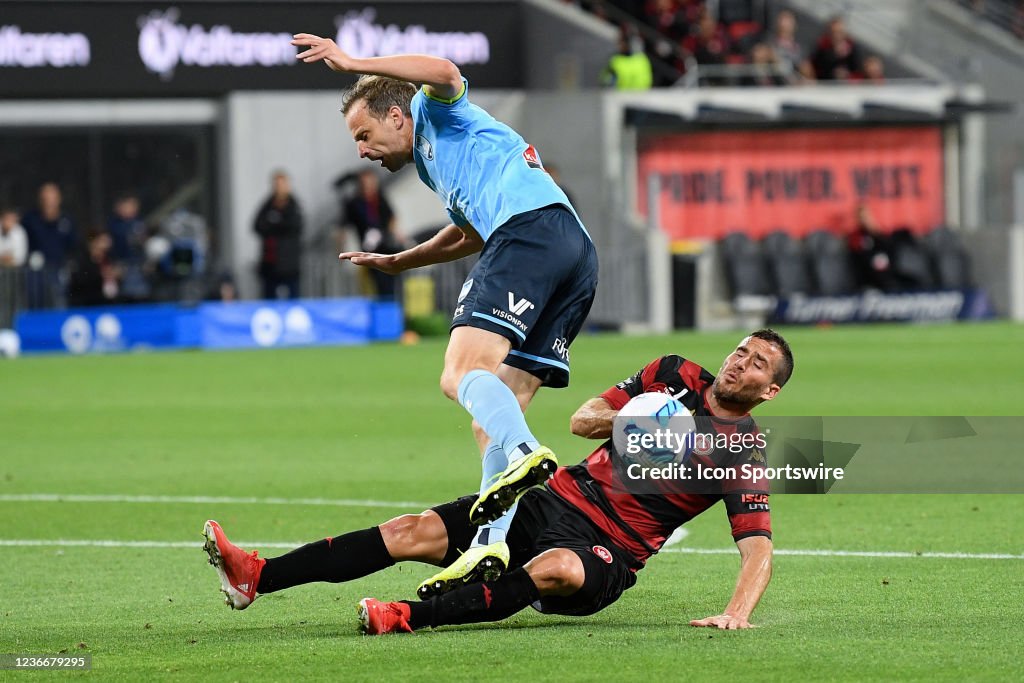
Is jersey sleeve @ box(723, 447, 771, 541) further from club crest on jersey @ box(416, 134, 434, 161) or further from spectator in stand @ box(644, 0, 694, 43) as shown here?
spectator in stand @ box(644, 0, 694, 43)

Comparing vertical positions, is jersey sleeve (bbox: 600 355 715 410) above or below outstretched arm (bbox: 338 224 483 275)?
below

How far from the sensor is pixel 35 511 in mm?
9875

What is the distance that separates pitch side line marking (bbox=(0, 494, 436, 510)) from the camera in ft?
32.3

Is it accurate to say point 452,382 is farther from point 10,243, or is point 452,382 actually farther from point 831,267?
point 831,267

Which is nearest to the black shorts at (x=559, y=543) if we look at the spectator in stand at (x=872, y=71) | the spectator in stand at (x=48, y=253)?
the spectator in stand at (x=48, y=253)

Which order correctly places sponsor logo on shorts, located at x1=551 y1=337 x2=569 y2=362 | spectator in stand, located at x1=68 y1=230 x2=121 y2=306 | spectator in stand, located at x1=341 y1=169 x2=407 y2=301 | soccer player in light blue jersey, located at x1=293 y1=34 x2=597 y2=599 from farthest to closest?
spectator in stand, located at x1=341 y1=169 x2=407 y2=301
spectator in stand, located at x1=68 y1=230 x2=121 y2=306
sponsor logo on shorts, located at x1=551 y1=337 x2=569 y2=362
soccer player in light blue jersey, located at x1=293 y1=34 x2=597 y2=599

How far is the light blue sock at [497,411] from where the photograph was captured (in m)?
5.74

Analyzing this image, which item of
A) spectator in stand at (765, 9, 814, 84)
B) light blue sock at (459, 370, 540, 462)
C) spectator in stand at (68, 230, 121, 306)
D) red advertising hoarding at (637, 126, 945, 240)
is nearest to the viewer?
light blue sock at (459, 370, 540, 462)

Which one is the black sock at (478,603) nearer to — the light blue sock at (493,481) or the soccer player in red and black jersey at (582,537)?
the soccer player in red and black jersey at (582,537)

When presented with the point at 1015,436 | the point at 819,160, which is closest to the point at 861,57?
the point at 819,160

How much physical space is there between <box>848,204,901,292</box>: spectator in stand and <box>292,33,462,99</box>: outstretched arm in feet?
74.0

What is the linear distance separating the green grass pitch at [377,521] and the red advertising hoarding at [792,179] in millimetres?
11140

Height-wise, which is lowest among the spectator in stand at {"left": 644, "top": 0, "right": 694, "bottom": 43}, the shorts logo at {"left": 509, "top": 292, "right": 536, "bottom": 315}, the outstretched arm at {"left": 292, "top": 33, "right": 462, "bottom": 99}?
the shorts logo at {"left": 509, "top": 292, "right": 536, "bottom": 315}

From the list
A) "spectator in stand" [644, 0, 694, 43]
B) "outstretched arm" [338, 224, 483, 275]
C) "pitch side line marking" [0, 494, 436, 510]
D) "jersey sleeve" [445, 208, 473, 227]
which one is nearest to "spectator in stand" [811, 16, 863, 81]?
"spectator in stand" [644, 0, 694, 43]
